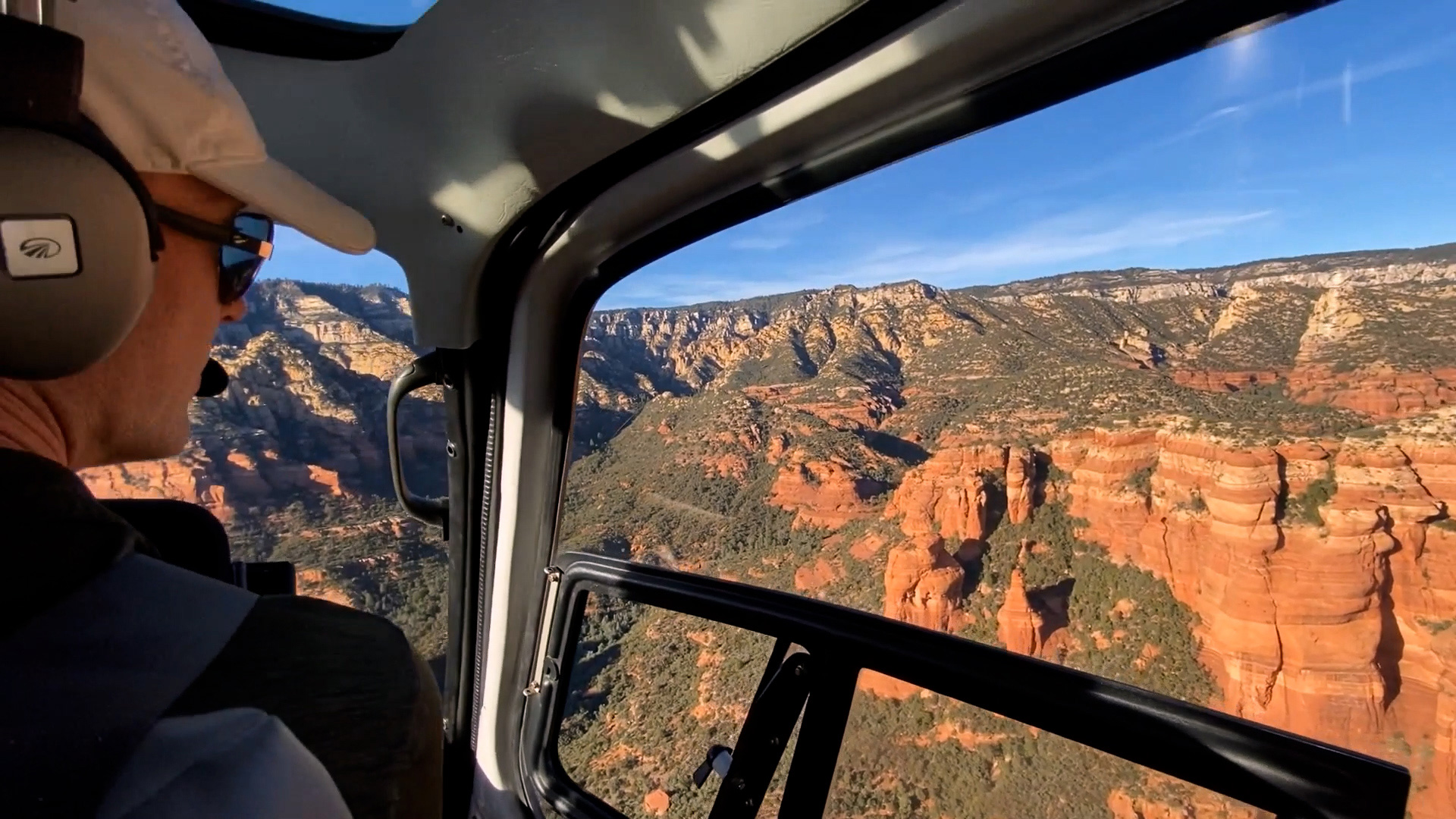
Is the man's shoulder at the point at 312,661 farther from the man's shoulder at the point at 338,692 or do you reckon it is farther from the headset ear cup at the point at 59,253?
the headset ear cup at the point at 59,253

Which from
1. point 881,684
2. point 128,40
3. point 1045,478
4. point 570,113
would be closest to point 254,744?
point 128,40

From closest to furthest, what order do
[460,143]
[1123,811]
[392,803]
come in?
[392,803] < [1123,811] < [460,143]

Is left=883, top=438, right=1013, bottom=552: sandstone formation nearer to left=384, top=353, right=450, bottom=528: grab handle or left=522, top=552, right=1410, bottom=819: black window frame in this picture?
left=522, top=552, right=1410, bottom=819: black window frame

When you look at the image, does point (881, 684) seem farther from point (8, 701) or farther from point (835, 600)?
point (8, 701)

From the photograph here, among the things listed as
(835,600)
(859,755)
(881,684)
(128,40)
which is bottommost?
(859,755)

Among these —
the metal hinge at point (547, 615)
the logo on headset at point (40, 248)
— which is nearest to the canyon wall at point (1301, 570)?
the metal hinge at point (547, 615)

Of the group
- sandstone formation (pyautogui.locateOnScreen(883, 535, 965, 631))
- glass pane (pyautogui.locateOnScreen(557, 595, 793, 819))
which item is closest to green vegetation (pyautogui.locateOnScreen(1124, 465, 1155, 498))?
sandstone formation (pyautogui.locateOnScreen(883, 535, 965, 631))
